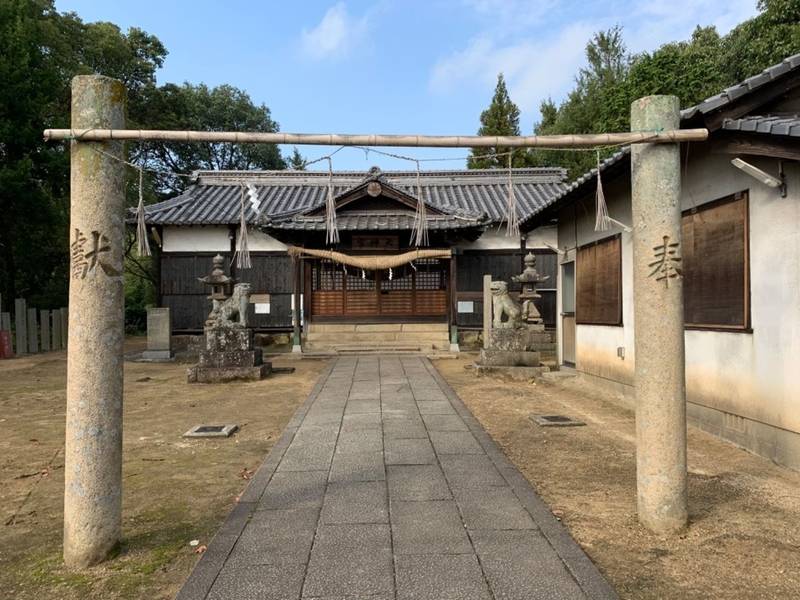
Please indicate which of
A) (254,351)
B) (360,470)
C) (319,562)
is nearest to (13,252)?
(254,351)

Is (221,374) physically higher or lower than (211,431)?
higher

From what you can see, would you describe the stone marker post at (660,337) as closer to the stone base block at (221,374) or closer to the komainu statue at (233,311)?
the stone base block at (221,374)

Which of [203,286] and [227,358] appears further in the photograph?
[203,286]

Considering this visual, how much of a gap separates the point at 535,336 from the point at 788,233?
29.9 feet

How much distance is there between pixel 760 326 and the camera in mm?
5473

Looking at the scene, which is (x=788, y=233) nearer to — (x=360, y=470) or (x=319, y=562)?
(x=360, y=470)

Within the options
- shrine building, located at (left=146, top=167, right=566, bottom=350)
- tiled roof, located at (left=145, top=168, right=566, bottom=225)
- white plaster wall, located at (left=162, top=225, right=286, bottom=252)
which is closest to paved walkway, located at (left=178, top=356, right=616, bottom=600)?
shrine building, located at (left=146, top=167, right=566, bottom=350)

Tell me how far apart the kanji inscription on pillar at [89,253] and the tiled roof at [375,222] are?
12559 millimetres

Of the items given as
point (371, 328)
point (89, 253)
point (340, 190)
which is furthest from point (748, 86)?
point (340, 190)

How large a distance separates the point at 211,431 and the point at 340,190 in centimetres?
1581

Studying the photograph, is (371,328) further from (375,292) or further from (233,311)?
(233,311)

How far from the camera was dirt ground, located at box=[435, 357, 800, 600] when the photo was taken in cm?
306

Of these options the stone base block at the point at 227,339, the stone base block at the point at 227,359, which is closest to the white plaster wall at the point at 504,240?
the stone base block at the point at 227,339

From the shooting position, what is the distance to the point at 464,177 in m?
22.9
